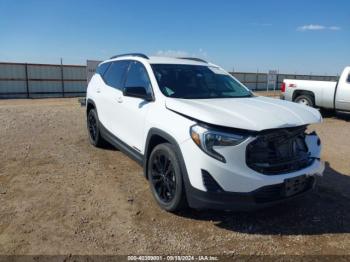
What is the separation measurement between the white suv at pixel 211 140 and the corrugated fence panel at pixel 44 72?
20148 mm

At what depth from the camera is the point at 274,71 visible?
87.8 feet

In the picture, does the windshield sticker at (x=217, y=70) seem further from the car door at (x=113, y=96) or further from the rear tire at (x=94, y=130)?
the rear tire at (x=94, y=130)

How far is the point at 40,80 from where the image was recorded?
23344 mm

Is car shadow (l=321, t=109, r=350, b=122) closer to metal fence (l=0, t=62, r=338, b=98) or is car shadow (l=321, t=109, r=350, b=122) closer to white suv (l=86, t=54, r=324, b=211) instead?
white suv (l=86, t=54, r=324, b=211)

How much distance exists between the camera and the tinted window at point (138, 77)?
15.2ft

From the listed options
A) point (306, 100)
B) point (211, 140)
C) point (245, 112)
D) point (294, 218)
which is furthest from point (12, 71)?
point (294, 218)

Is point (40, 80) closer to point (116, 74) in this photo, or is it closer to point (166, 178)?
point (116, 74)

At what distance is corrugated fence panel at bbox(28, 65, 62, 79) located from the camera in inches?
905

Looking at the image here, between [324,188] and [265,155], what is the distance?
1.99 m

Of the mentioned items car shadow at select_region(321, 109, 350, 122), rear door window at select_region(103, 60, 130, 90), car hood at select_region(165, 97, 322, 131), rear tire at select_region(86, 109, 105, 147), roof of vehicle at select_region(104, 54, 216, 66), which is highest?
roof of vehicle at select_region(104, 54, 216, 66)

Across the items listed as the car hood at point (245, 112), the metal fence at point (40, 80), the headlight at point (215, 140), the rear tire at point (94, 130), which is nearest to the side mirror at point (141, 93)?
the car hood at point (245, 112)

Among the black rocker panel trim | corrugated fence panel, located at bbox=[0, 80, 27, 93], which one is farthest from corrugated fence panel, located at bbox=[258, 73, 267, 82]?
the black rocker panel trim

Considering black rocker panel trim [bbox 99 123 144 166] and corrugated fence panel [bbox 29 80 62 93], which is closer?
black rocker panel trim [bbox 99 123 144 166]

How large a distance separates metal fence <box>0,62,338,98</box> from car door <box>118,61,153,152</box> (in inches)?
775
